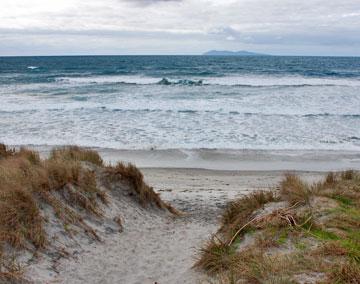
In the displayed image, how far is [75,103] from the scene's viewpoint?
2627 centimetres

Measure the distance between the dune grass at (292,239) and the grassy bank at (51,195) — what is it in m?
2.10

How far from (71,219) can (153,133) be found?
1096cm

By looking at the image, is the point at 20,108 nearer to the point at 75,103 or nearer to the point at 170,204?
the point at 75,103

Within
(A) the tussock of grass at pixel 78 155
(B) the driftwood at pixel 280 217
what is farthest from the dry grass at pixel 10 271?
(A) the tussock of grass at pixel 78 155

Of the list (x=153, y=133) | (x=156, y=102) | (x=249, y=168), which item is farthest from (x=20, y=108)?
(x=249, y=168)

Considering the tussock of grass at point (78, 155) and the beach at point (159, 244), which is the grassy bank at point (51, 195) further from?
the beach at point (159, 244)

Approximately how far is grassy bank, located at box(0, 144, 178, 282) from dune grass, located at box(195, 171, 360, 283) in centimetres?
210

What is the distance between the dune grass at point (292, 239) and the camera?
13.5 feet

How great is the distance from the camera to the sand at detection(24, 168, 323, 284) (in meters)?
5.42

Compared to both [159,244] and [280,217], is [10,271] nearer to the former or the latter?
[159,244]

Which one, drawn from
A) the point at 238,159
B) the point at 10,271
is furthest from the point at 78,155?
the point at 238,159

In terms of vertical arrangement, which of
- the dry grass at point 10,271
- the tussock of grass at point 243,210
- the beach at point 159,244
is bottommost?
the beach at point 159,244

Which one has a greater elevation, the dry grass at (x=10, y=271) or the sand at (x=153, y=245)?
the dry grass at (x=10, y=271)

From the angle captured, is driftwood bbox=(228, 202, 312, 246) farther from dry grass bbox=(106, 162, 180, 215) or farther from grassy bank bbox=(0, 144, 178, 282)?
dry grass bbox=(106, 162, 180, 215)
